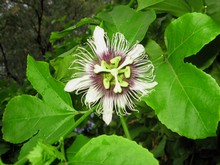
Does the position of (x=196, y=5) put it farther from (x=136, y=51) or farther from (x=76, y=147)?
(x=76, y=147)

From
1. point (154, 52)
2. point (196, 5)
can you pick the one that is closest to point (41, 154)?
point (154, 52)

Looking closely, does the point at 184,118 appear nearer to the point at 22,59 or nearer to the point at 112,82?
the point at 112,82

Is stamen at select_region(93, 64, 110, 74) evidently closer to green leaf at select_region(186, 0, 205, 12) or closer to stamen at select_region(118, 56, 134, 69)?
stamen at select_region(118, 56, 134, 69)

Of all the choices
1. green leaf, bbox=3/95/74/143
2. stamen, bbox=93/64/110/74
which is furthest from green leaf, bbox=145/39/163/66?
green leaf, bbox=3/95/74/143

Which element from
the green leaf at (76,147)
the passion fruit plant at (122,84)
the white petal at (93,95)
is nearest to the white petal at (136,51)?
the passion fruit plant at (122,84)

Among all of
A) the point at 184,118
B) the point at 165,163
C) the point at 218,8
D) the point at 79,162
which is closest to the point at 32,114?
the point at 79,162

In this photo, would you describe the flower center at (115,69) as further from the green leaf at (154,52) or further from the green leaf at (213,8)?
the green leaf at (213,8)
